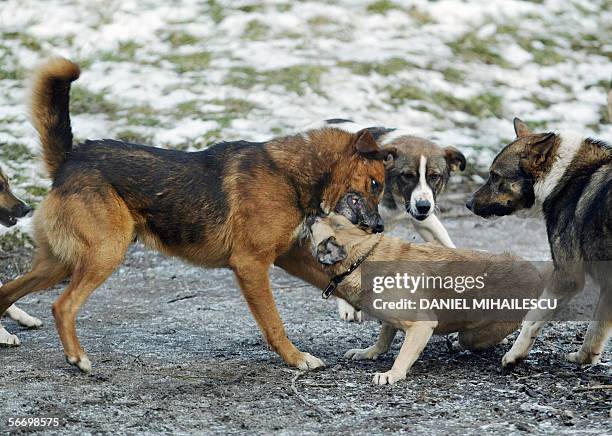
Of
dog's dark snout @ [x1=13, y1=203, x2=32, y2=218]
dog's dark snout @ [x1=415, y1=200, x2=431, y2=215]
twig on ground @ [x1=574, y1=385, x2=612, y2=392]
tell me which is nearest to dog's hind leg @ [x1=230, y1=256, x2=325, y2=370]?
twig on ground @ [x1=574, y1=385, x2=612, y2=392]

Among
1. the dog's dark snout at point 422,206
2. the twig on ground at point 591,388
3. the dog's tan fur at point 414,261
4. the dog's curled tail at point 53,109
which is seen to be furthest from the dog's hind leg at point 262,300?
Answer: the dog's dark snout at point 422,206

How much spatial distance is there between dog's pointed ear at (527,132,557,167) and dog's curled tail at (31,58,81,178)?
117 inches

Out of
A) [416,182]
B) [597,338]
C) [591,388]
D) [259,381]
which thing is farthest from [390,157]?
[591,388]

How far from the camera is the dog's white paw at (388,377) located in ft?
17.2

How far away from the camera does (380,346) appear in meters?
5.85

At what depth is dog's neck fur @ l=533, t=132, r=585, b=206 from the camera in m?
5.70

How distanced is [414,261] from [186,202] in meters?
1.53

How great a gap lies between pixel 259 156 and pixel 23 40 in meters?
7.69

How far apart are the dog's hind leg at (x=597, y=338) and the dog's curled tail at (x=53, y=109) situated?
3.49 m

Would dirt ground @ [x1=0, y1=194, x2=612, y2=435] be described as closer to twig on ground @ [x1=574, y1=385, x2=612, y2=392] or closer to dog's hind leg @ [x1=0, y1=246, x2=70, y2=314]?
twig on ground @ [x1=574, y1=385, x2=612, y2=392]

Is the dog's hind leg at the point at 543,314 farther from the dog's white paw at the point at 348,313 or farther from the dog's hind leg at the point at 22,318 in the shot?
the dog's hind leg at the point at 22,318

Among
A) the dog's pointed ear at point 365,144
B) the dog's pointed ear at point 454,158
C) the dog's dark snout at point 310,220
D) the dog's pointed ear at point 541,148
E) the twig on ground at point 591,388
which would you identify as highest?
the dog's pointed ear at point 541,148

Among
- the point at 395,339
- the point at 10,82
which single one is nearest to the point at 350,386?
the point at 395,339

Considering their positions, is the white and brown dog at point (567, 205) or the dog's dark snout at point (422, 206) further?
the dog's dark snout at point (422, 206)
